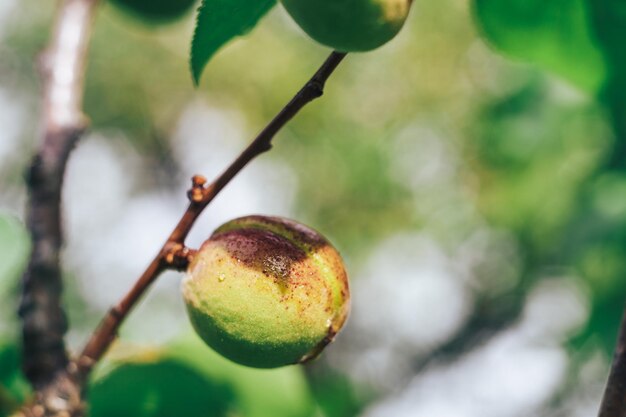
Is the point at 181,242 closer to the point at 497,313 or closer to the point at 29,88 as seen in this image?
the point at 497,313

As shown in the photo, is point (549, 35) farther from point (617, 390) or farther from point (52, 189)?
point (52, 189)

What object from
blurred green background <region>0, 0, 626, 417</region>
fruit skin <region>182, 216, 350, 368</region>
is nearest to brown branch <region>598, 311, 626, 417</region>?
fruit skin <region>182, 216, 350, 368</region>

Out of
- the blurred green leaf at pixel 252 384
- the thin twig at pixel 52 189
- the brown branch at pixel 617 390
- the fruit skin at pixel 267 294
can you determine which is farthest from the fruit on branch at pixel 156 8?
the brown branch at pixel 617 390

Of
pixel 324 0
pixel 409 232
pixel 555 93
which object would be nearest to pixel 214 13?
pixel 324 0

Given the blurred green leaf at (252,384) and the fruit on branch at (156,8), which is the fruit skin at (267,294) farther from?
the fruit on branch at (156,8)

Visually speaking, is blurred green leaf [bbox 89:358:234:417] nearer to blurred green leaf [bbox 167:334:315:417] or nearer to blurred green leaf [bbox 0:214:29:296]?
blurred green leaf [bbox 167:334:315:417]

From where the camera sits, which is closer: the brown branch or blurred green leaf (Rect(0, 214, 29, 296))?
the brown branch

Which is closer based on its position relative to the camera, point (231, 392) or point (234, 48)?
point (231, 392)

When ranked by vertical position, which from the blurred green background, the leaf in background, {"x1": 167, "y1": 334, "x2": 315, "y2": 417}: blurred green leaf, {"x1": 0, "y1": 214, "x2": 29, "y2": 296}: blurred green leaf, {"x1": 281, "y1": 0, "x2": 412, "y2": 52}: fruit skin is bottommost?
the blurred green background
